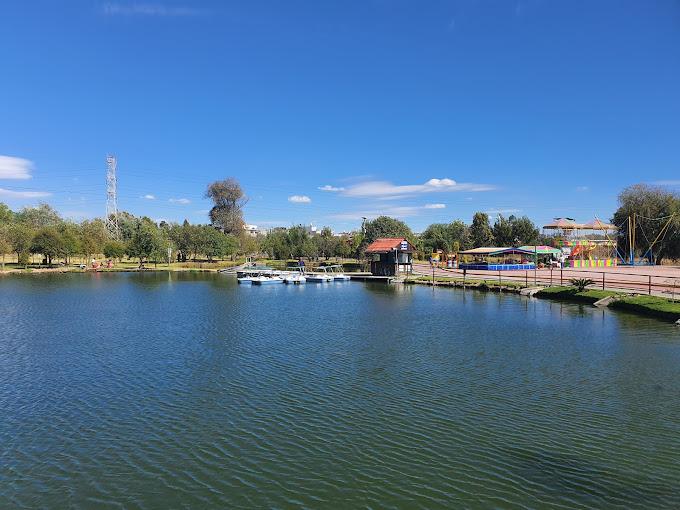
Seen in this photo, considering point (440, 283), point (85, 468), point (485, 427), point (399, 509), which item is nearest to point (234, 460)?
point (85, 468)

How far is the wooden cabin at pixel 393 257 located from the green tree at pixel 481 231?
4699 cm

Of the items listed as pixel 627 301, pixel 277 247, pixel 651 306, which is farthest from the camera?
pixel 277 247

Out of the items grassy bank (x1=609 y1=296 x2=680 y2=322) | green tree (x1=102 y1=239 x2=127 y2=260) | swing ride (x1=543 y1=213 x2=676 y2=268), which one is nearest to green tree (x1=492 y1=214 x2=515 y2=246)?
swing ride (x1=543 y1=213 x2=676 y2=268)

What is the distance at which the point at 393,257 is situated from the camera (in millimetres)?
71812

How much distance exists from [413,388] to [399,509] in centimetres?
810

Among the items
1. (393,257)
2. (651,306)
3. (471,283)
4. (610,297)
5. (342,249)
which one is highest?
(342,249)

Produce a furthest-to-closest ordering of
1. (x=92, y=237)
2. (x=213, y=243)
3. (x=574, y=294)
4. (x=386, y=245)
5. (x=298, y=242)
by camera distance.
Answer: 1. (x=298, y=242)
2. (x=213, y=243)
3. (x=92, y=237)
4. (x=386, y=245)
5. (x=574, y=294)

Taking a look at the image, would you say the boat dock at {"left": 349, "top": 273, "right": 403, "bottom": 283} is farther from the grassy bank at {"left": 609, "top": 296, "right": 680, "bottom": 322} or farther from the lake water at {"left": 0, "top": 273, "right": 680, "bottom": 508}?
the lake water at {"left": 0, "top": 273, "right": 680, "bottom": 508}

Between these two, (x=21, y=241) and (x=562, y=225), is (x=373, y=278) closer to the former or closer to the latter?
(x=562, y=225)

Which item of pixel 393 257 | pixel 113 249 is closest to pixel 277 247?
pixel 113 249

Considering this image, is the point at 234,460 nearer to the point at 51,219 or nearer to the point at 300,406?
the point at 300,406

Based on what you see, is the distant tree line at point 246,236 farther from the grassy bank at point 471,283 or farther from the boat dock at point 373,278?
the grassy bank at point 471,283

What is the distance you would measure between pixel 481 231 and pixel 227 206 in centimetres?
6514

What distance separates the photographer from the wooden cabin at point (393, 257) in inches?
2788
